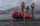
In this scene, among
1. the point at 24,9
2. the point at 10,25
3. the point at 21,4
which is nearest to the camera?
the point at 10,25

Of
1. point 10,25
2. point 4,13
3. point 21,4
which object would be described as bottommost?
point 10,25

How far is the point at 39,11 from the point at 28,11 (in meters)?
1.07

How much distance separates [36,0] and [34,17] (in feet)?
5.26

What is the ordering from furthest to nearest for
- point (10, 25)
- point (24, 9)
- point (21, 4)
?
point (21, 4) → point (24, 9) → point (10, 25)

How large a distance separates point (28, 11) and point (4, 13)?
2241 millimetres

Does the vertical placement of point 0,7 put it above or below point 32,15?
above

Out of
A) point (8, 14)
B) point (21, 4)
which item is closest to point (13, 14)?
point (8, 14)

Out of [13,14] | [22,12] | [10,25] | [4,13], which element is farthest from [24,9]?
[10,25]

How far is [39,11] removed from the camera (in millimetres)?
10266

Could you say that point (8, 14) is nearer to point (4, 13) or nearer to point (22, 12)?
point (4, 13)

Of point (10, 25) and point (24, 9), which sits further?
point (24, 9)

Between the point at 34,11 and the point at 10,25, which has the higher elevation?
the point at 34,11

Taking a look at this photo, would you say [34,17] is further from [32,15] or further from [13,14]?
[13,14]

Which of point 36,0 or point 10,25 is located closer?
point 10,25
